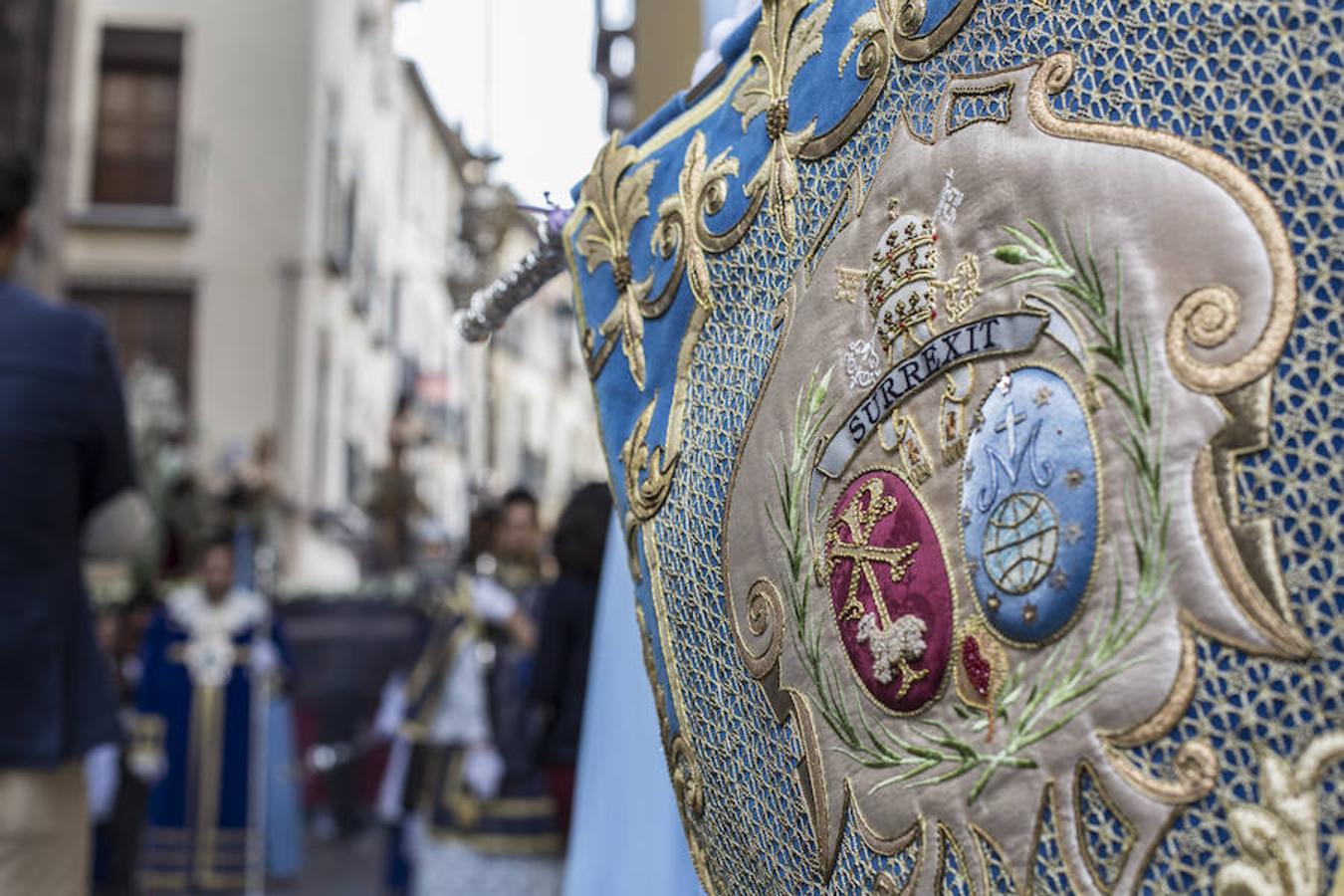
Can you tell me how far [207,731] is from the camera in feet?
22.1

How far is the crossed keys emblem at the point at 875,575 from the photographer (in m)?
0.81

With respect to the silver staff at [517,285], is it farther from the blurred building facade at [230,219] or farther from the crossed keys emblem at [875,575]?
the blurred building facade at [230,219]

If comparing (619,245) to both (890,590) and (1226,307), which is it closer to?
(890,590)

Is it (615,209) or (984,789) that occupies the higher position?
(615,209)

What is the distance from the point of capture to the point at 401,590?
944 centimetres

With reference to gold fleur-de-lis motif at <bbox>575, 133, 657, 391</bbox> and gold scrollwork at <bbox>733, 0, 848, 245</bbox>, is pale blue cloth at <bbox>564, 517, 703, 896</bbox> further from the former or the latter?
gold scrollwork at <bbox>733, 0, 848, 245</bbox>

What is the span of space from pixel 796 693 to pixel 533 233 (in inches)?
24.7

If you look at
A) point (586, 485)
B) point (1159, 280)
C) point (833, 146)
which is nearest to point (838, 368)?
point (833, 146)

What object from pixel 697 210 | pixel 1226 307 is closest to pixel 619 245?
pixel 697 210

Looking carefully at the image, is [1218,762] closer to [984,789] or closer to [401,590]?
[984,789]

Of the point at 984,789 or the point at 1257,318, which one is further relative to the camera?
the point at 984,789

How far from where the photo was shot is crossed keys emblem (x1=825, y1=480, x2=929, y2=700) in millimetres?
808

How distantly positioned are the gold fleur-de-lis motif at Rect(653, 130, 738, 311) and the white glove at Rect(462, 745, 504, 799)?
13.4ft

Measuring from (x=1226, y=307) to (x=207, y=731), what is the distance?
262 inches
